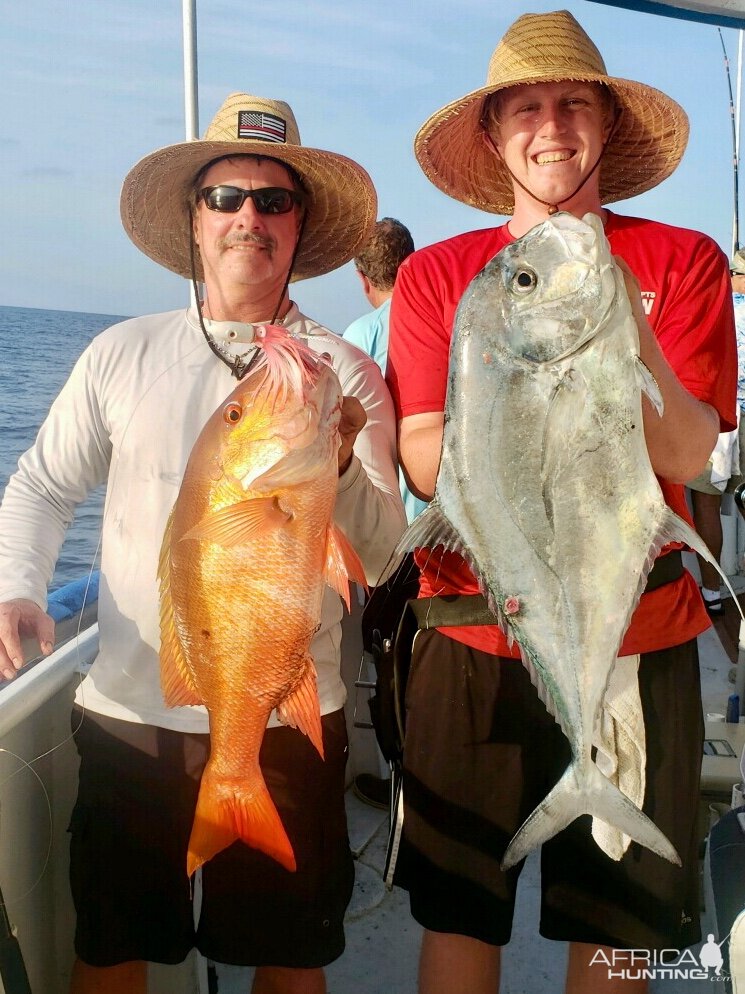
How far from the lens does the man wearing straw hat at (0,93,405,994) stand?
2.29 metres

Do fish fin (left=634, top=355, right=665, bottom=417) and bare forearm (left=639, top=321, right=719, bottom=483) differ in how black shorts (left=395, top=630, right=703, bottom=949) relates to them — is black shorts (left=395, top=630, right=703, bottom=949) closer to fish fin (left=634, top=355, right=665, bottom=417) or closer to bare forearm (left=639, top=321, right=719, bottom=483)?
bare forearm (left=639, top=321, right=719, bottom=483)

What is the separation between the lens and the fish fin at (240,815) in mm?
1816

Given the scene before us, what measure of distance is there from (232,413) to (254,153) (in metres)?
1.11

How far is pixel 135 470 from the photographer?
229 centimetres

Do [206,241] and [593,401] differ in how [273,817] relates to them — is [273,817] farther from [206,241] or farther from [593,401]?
[206,241]

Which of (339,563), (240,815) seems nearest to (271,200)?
(339,563)

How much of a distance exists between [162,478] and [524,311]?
1171 millimetres

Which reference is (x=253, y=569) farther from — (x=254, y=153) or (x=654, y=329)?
(x=254, y=153)

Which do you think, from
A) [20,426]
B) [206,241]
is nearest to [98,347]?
[206,241]

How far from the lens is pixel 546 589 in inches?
67.1

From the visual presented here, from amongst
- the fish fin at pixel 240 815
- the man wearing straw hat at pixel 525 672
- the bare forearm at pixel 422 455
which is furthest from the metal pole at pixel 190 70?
the fish fin at pixel 240 815

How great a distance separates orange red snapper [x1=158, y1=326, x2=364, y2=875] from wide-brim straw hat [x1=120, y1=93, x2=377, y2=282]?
3.23ft

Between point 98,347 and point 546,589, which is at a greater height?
point 98,347

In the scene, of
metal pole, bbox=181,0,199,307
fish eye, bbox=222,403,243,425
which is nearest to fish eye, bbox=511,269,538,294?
fish eye, bbox=222,403,243,425
